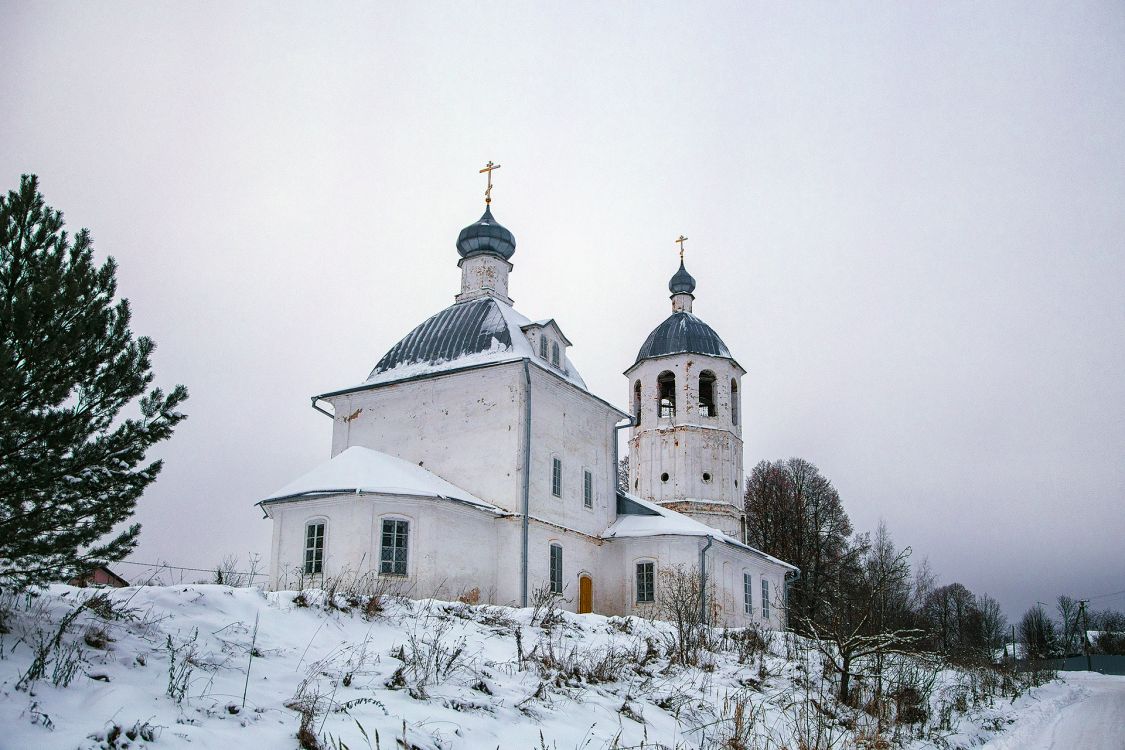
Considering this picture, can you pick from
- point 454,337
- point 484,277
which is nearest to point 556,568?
point 454,337

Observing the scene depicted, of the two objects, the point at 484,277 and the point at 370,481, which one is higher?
the point at 484,277

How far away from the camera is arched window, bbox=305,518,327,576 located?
17094mm

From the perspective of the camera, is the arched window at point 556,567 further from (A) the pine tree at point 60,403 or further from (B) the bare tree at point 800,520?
(B) the bare tree at point 800,520

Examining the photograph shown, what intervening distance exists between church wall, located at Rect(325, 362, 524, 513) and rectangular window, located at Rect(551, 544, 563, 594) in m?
1.90

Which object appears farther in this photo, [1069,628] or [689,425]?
[1069,628]

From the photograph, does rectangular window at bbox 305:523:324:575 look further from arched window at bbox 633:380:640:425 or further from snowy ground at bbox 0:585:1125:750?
arched window at bbox 633:380:640:425

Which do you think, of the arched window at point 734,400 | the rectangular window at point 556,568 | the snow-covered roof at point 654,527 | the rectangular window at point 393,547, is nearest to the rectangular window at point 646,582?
the snow-covered roof at point 654,527

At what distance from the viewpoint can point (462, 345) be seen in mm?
21328

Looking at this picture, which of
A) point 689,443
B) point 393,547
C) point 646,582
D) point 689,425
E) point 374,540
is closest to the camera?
point 374,540

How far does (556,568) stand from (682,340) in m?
14.3

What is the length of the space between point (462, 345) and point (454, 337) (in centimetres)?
46

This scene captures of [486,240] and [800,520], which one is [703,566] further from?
[800,520]

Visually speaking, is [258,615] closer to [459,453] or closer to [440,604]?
[440,604]

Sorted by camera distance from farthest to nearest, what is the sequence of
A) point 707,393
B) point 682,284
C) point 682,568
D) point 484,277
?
point 682,284, point 707,393, point 484,277, point 682,568
